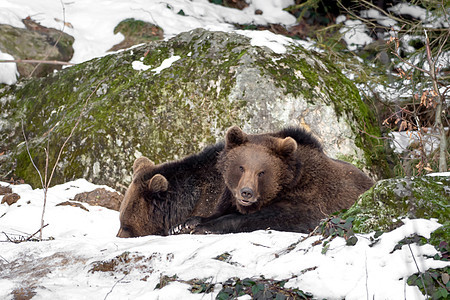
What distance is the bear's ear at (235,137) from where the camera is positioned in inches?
204

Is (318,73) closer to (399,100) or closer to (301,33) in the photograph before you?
(399,100)

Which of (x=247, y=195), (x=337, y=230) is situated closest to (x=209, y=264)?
(x=337, y=230)

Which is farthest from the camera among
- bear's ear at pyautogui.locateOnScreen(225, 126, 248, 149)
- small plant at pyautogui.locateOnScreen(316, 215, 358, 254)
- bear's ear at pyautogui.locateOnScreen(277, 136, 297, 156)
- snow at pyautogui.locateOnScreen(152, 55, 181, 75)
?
snow at pyautogui.locateOnScreen(152, 55, 181, 75)

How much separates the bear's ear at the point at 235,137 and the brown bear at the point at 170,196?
1.94 ft

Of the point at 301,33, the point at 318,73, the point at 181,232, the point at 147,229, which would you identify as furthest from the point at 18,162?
the point at 301,33

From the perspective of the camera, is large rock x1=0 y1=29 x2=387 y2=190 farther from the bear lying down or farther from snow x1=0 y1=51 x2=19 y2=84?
the bear lying down

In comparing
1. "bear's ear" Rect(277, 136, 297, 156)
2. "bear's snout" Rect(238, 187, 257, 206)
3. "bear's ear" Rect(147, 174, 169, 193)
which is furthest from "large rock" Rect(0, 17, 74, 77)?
"bear's snout" Rect(238, 187, 257, 206)

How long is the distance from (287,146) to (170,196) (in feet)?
5.12

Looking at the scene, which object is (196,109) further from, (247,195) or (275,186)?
(247,195)

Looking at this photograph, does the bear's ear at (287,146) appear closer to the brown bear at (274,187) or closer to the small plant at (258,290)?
the brown bear at (274,187)

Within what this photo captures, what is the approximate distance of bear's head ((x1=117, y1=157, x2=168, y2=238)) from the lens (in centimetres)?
571

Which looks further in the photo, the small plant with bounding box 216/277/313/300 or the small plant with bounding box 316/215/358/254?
the small plant with bounding box 316/215/358/254

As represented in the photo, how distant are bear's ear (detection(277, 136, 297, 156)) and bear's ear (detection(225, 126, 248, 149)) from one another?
1.25 feet

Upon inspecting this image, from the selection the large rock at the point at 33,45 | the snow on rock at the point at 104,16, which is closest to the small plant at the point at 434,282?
the snow on rock at the point at 104,16
